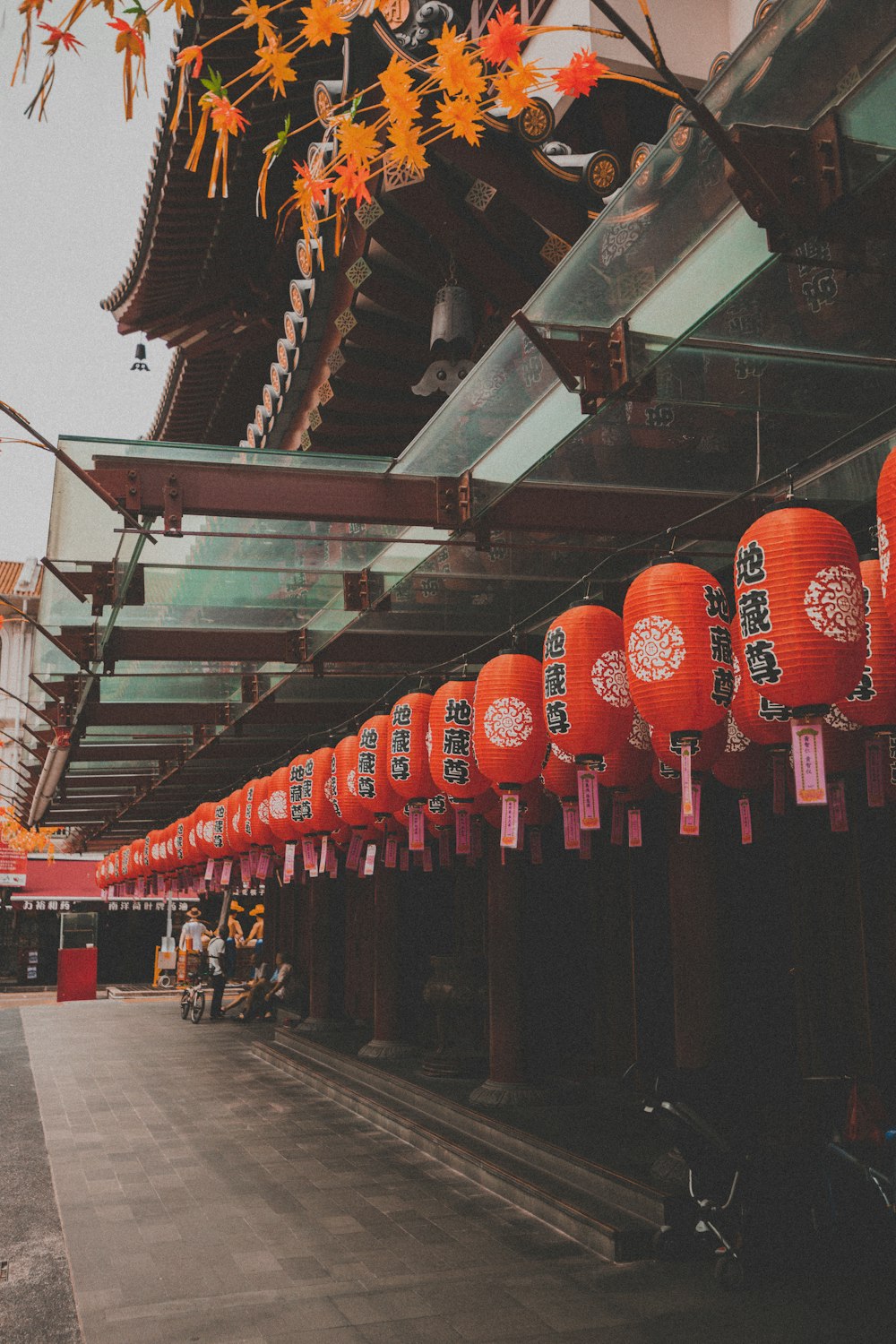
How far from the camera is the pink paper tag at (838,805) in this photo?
600 centimetres

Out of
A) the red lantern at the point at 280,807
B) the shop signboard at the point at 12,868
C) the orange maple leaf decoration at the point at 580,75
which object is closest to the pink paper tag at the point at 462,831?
the red lantern at the point at 280,807

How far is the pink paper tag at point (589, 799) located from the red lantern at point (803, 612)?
1.95 meters

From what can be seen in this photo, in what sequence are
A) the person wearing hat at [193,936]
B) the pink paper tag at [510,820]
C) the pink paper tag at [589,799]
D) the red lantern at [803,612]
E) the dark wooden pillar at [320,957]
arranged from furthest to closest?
the person wearing hat at [193,936] → the dark wooden pillar at [320,957] → the pink paper tag at [510,820] → the pink paper tag at [589,799] → the red lantern at [803,612]

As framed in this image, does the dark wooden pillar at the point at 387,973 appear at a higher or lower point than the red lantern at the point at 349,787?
lower

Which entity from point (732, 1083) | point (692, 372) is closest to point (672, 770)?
point (732, 1083)

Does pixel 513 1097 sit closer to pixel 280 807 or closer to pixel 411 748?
pixel 280 807

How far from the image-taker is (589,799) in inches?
252

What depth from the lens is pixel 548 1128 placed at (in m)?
9.74

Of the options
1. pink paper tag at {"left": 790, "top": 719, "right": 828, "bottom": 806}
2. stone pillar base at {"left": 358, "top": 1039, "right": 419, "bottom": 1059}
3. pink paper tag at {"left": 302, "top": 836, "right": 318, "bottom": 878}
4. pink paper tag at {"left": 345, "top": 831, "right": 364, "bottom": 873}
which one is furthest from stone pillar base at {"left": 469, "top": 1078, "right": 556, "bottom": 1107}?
pink paper tag at {"left": 790, "top": 719, "right": 828, "bottom": 806}

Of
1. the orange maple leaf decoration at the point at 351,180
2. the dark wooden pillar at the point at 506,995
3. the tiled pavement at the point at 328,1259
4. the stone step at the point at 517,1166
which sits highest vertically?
the orange maple leaf decoration at the point at 351,180

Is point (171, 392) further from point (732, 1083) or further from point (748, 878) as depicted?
point (732, 1083)

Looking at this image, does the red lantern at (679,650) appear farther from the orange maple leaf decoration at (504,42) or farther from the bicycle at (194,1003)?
the bicycle at (194,1003)

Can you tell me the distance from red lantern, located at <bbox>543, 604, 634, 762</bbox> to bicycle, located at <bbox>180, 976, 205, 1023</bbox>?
1873 cm

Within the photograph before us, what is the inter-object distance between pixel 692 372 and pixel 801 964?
512cm
